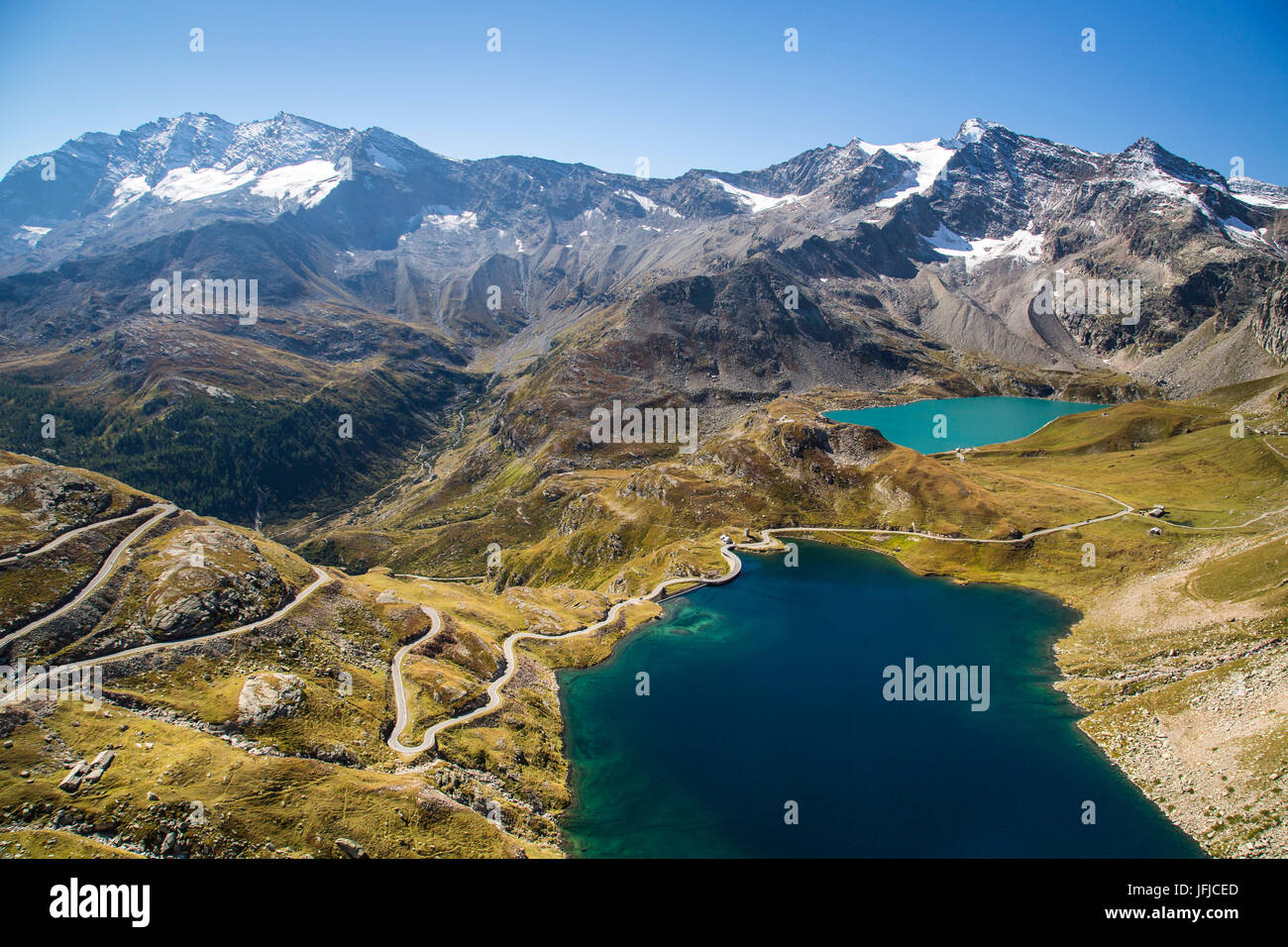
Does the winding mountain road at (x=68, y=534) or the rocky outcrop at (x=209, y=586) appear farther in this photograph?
the rocky outcrop at (x=209, y=586)

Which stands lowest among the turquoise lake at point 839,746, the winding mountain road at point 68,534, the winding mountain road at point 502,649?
the turquoise lake at point 839,746

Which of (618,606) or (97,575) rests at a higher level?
(97,575)

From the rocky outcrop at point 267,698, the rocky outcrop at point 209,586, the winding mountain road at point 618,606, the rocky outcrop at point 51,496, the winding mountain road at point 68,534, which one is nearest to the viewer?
the rocky outcrop at point 267,698

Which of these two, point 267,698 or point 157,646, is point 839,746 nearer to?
point 267,698

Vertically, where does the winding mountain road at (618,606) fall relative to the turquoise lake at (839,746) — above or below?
Answer: above

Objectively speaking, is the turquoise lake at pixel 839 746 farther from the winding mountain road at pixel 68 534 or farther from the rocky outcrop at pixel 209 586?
the winding mountain road at pixel 68 534

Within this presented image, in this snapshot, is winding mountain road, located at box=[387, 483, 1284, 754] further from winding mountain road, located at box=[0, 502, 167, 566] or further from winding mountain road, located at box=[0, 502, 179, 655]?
winding mountain road, located at box=[0, 502, 167, 566]

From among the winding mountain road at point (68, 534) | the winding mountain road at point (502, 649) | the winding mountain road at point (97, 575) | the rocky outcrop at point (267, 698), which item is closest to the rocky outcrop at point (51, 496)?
the winding mountain road at point (68, 534)

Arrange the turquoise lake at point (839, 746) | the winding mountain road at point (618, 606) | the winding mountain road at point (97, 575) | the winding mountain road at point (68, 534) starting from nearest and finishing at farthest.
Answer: the winding mountain road at point (97, 575), the turquoise lake at point (839, 746), the winding mountain road at point (68, 534), the winding mountain road at point (618, 606)

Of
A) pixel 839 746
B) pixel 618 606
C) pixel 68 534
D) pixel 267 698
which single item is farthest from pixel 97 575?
pixel 839 746
